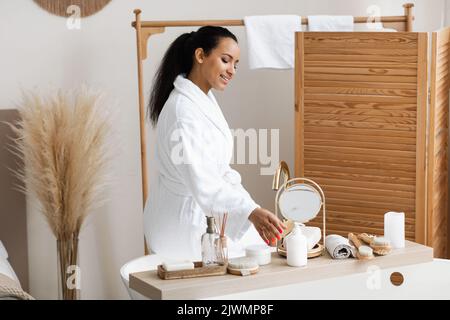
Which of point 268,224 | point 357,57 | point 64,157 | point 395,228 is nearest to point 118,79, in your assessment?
point 64,157

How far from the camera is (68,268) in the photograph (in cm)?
356

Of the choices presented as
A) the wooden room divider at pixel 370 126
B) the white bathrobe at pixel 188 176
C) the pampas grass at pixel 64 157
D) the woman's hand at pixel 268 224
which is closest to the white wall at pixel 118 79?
the pampas grass at pixel 64 157

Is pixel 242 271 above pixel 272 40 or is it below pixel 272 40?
below

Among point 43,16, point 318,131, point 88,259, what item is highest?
point 43,16

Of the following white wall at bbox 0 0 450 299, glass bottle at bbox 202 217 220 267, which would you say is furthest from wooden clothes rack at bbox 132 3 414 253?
A: glass bottle at bbox 202 217 220 267

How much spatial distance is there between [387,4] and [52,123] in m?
1.82

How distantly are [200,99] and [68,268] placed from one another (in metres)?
1.23

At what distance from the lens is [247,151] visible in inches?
160

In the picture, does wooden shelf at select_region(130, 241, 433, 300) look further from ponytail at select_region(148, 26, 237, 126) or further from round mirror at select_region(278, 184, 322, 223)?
ponytail at select_region(148, 26, 237, 126)

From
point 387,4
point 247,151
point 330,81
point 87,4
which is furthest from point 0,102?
point 387,4

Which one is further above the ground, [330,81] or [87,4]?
[87,4]

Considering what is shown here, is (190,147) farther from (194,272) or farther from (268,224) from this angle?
(194,272)
